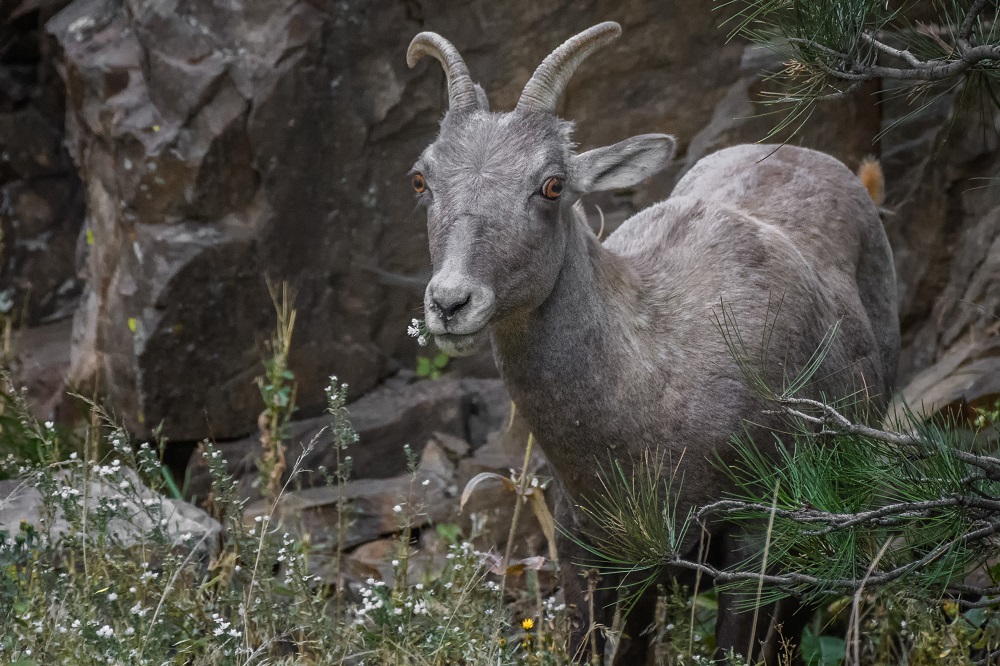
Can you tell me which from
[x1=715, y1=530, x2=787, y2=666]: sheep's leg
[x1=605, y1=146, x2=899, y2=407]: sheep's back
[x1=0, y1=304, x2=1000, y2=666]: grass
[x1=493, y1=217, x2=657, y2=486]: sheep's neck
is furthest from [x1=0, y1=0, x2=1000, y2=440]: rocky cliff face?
[x1=493, y1=217, x2=657, y2=486]: sheep's neck

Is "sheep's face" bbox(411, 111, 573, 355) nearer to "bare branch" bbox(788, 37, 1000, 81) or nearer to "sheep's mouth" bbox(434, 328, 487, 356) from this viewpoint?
"sheep's mouth" bbox(434, 328, 487, 356)

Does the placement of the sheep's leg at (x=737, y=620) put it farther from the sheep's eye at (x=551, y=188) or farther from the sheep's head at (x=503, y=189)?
the sheep's eye at (x=551, y=188)

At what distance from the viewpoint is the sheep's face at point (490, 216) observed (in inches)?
135

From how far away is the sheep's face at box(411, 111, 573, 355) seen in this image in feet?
11.3

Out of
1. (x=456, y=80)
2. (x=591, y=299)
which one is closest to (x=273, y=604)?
(x=591, y=299)

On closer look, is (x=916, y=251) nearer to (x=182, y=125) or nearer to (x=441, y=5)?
(x=441, y=5)

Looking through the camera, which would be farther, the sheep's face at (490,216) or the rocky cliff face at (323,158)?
the rocky cliff face at (323,158)

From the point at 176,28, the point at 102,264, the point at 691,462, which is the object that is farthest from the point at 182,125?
the point at 691,462

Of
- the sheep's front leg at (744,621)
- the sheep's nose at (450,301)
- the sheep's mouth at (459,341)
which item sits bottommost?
the sheep's front leg at (744,621)

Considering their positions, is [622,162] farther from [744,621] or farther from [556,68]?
[744,621]

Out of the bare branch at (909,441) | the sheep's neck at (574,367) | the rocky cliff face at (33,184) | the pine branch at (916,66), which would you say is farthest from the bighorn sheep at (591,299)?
the rocky cliff face at (33,184)

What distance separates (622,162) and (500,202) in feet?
1.83

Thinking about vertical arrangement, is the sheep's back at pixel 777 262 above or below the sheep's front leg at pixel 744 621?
above

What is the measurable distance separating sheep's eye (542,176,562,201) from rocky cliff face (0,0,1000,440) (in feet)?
10.2
